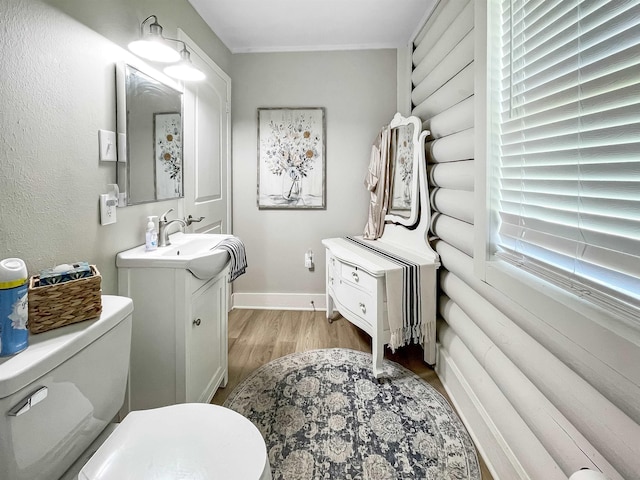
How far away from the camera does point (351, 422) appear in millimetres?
1843

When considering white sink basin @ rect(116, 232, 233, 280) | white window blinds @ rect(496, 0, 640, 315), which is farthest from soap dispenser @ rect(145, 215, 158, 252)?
white window blinds @ rect(496, 0, 640, 315)

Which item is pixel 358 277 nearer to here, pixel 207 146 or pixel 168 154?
pixel 168 154

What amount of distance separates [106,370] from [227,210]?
235 cm

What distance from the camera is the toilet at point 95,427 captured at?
32.3 inches

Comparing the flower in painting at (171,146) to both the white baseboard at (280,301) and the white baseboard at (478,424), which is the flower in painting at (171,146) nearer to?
the white baseboard at (280,301)

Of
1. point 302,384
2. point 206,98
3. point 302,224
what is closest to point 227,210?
point 302,224

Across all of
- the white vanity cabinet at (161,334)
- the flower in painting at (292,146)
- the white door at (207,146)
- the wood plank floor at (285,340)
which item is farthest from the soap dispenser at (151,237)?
the flower in painting at (292,146)

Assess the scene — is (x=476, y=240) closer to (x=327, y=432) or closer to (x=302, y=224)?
(x=327, y=432)

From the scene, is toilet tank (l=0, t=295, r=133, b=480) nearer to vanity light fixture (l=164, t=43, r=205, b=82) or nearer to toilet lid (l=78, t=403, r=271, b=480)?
toilet lid (l=78, t=403, r=271, b=480)

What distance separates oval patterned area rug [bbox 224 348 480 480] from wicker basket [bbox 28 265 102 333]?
1.01 m

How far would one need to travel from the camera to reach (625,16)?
0.79m

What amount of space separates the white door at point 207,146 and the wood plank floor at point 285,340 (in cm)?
88

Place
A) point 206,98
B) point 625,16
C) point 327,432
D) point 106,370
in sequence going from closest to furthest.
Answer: point 625,16
point 106,370
point 327,432
point 206,98

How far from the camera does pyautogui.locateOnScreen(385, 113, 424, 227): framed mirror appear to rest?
99.8 inches
